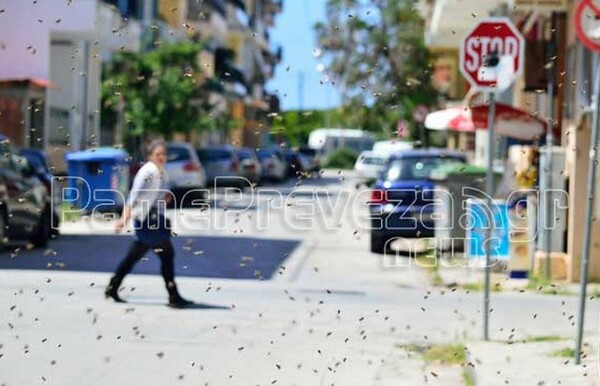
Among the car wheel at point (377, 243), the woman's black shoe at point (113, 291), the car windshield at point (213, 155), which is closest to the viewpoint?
the woman's black shoe at point (113, 291)

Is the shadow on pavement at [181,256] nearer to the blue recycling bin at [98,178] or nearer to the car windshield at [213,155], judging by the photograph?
the blue recycling bin at [98,178]

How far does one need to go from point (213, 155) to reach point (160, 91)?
2.61 meters

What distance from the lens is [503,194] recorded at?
17.9 meters

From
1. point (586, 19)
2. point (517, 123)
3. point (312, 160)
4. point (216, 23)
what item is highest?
point (216, 23)

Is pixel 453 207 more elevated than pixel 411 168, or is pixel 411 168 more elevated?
pixel 411 168

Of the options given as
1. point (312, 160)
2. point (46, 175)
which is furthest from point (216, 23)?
point (46, 175)

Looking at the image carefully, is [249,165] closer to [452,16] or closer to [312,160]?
[312,160]

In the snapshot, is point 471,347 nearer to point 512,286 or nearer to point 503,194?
point 512,286

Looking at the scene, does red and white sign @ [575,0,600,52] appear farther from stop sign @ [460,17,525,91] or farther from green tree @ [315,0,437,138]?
green tree @ [315,0,437,138]

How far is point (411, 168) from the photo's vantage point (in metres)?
21.0

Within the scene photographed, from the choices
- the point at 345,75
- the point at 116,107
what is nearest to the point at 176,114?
the point at 116,107

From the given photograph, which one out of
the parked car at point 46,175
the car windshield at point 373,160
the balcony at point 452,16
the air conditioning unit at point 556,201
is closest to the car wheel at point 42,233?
the parked car at point 46,175

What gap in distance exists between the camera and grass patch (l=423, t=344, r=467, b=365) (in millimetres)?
9867

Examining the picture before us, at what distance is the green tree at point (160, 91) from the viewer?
128ft
